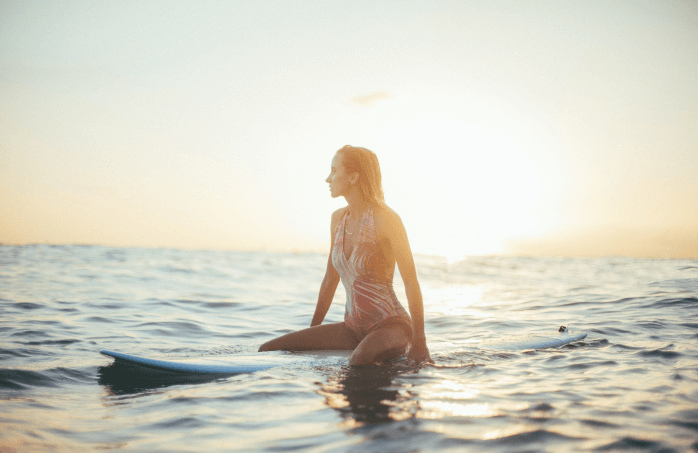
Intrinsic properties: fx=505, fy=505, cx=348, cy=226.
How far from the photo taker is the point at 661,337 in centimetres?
637

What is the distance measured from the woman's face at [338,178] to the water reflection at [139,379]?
2005 mm

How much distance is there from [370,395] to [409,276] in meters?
1.15

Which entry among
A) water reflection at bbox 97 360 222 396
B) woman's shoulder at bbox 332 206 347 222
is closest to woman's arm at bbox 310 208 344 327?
woman's shoulder at bbox 332 206 347 222

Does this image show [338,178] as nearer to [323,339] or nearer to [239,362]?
[323,339]

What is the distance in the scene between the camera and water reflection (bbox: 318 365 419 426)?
3330 millimetres

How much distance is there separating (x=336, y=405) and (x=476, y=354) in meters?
2.33

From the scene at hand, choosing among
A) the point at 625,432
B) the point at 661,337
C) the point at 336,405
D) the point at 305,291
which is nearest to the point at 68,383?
the point at 336,405

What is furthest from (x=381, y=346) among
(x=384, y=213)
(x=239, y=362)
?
(x=239, y=362)

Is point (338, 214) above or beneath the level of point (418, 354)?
above

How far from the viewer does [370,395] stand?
3.75 m

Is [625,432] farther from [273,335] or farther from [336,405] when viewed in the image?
[273,335]

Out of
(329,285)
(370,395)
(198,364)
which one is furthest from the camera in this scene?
(329,285)

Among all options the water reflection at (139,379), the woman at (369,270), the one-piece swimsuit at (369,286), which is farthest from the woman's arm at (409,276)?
the water reflection at (139,379)

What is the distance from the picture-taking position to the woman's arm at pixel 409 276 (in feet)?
14.5
